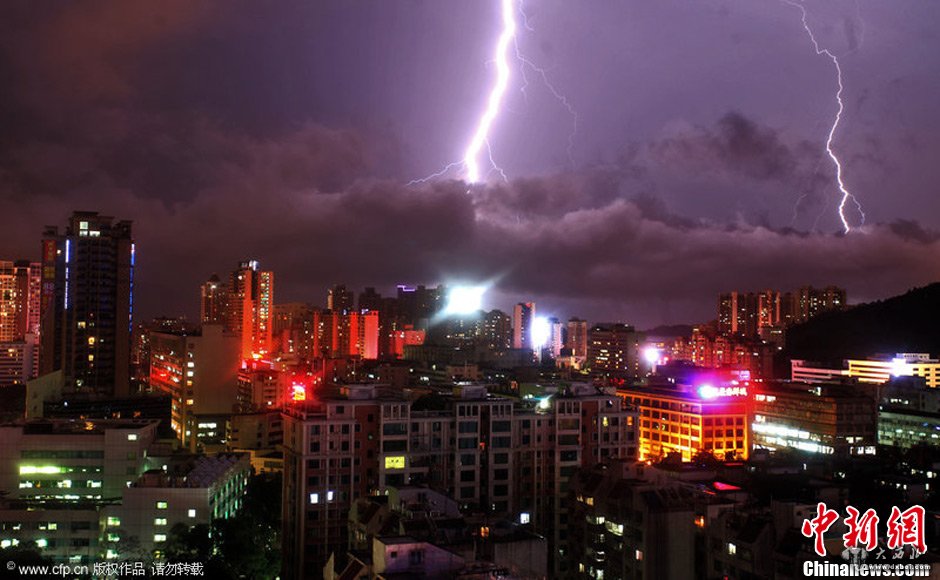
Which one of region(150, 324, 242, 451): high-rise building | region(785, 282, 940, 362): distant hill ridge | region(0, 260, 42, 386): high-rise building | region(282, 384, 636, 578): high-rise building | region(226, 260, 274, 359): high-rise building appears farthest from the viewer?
region(226, 260, 274, 359): high-rise building

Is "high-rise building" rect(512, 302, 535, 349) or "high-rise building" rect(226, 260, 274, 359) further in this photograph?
"high-rise building" rect(512, 302, 535, 349)

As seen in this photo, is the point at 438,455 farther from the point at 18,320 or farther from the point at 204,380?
the point at 18,320

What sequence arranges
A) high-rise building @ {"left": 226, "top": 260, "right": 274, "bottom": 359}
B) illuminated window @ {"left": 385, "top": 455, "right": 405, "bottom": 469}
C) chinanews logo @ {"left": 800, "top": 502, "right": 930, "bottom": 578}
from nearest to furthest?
chinanews logo @ {"left": 800, "top": 502, "right": 930, "bottom": 578}
illuminated window @ {"left": 385, "top": 455, "right": 405, "bottom": 469}
high-rise building @ {"left": 226, "top": 260, "right": 274, "bottom": 359}

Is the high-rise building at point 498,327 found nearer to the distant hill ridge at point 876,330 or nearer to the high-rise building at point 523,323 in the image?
the high-rise building at point 523,323

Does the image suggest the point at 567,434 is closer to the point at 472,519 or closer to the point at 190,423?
the point at 472,519

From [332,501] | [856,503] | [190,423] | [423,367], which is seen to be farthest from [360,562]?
[423,367]

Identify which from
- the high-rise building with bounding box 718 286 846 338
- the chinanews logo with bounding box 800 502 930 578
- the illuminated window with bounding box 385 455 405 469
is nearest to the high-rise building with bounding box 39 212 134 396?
the illuminated window with bounding box 385 455 405 469

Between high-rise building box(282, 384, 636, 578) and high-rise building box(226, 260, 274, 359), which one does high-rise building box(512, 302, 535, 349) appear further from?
high-rise building box(282, 384, 636, 578)
